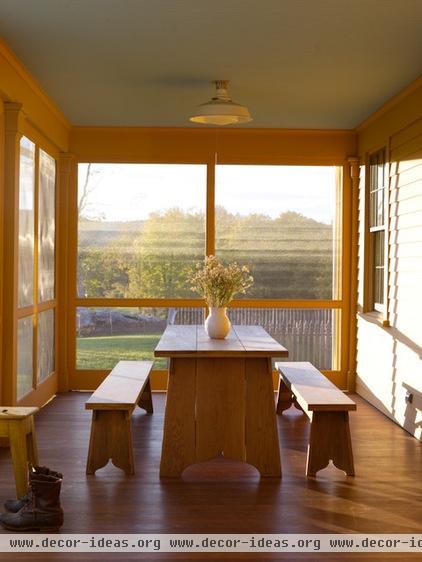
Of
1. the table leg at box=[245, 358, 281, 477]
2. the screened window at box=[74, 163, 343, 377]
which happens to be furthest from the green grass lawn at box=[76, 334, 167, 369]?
the table leg at box=[245, 358, 281, 477]

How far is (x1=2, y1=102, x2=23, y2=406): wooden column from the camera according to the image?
5.60m

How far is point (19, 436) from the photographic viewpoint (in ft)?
14.3

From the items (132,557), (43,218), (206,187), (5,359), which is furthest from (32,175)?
(132,557)

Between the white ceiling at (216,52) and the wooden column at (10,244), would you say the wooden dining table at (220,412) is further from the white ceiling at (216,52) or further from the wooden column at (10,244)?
the white ceiling at (216,52)

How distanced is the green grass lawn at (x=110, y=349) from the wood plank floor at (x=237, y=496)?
86.1 inches

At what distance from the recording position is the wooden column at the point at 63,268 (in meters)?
7.99

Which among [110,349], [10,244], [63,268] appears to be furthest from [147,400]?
[10,244]

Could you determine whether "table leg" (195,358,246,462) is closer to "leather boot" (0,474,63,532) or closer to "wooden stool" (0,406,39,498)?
"wooden stool" (0,406,39,498)

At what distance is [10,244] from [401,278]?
3.04 m

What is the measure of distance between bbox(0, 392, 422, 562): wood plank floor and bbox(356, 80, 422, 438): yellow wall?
22.8 inches

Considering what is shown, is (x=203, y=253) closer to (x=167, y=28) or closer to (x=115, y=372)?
(x=115, y=372)

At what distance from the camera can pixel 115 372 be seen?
20.8 feet

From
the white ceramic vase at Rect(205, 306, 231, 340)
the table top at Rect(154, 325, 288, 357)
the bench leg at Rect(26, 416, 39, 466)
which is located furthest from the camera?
the white ceramic vase at Rect(205, 306, 231, 340)

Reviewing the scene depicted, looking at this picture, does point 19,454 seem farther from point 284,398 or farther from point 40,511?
point 284,398
